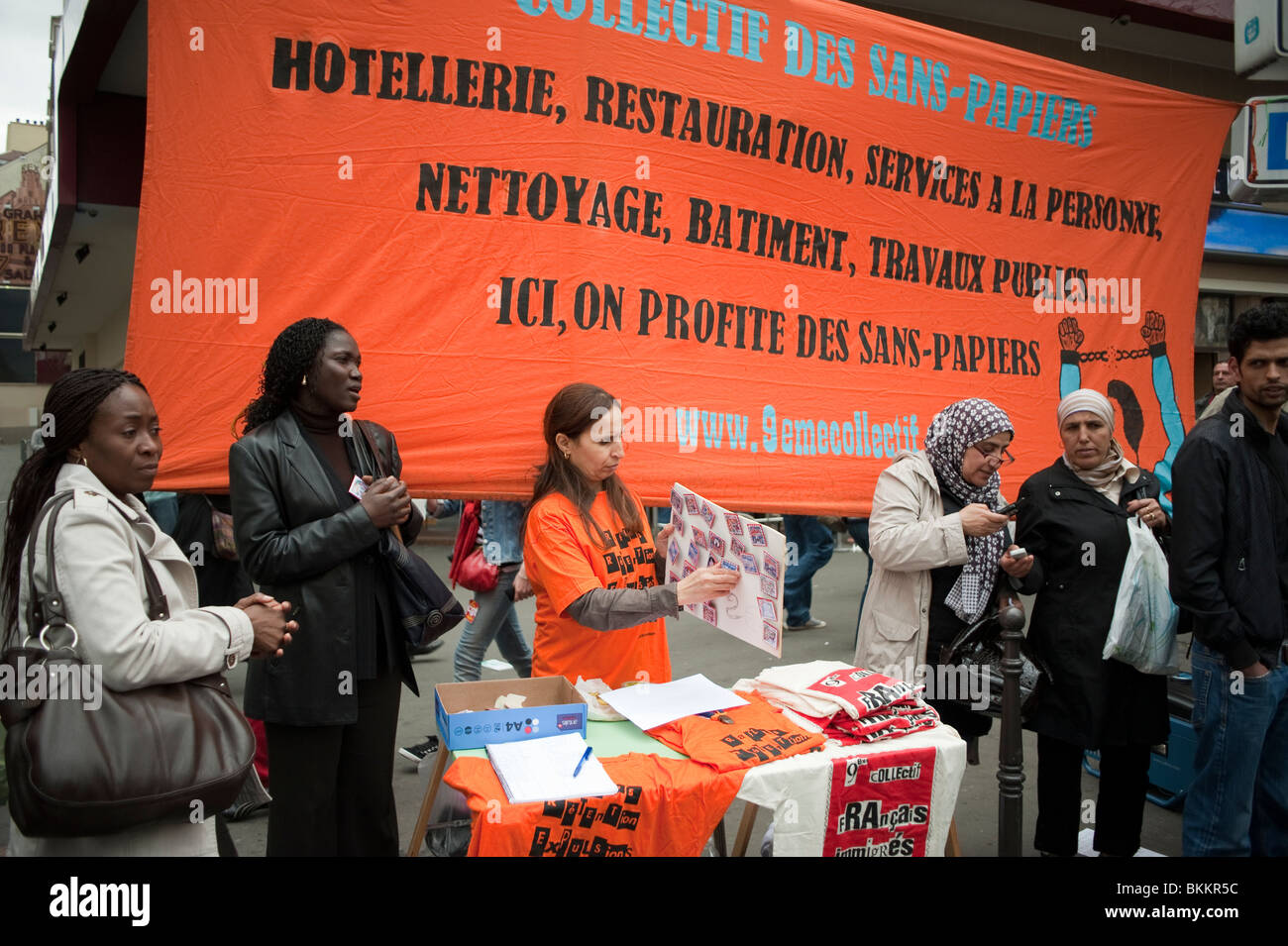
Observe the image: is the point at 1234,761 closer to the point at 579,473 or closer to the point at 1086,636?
the point at 1086,636

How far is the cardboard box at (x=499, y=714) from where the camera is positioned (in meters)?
2.54

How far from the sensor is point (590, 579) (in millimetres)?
2902

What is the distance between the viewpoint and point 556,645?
10.2ft

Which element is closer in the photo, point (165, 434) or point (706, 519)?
point (706, 519)

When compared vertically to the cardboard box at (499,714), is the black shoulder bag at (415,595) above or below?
above

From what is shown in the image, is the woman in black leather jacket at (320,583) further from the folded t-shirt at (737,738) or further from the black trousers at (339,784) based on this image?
the folded t-shirt at (737,738)

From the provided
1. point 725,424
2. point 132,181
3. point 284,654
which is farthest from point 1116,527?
point 132,181

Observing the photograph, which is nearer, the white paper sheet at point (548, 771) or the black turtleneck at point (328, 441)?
the white paper sheet at point (548, 771)

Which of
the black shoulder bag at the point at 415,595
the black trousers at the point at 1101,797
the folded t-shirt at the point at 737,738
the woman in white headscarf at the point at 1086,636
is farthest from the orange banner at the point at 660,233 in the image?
the black trousers at the point at 1101,797

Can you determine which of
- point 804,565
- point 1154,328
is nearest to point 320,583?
point 1154,328

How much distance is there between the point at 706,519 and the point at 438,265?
147 cm

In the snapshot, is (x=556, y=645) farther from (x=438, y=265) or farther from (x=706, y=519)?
(x=438, y=265)

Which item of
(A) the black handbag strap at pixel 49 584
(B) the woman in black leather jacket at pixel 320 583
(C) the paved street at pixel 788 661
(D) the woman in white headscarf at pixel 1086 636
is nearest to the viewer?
(A) the black handbag strap at pixel 49 584

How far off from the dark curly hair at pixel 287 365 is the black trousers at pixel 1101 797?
3050 mm
